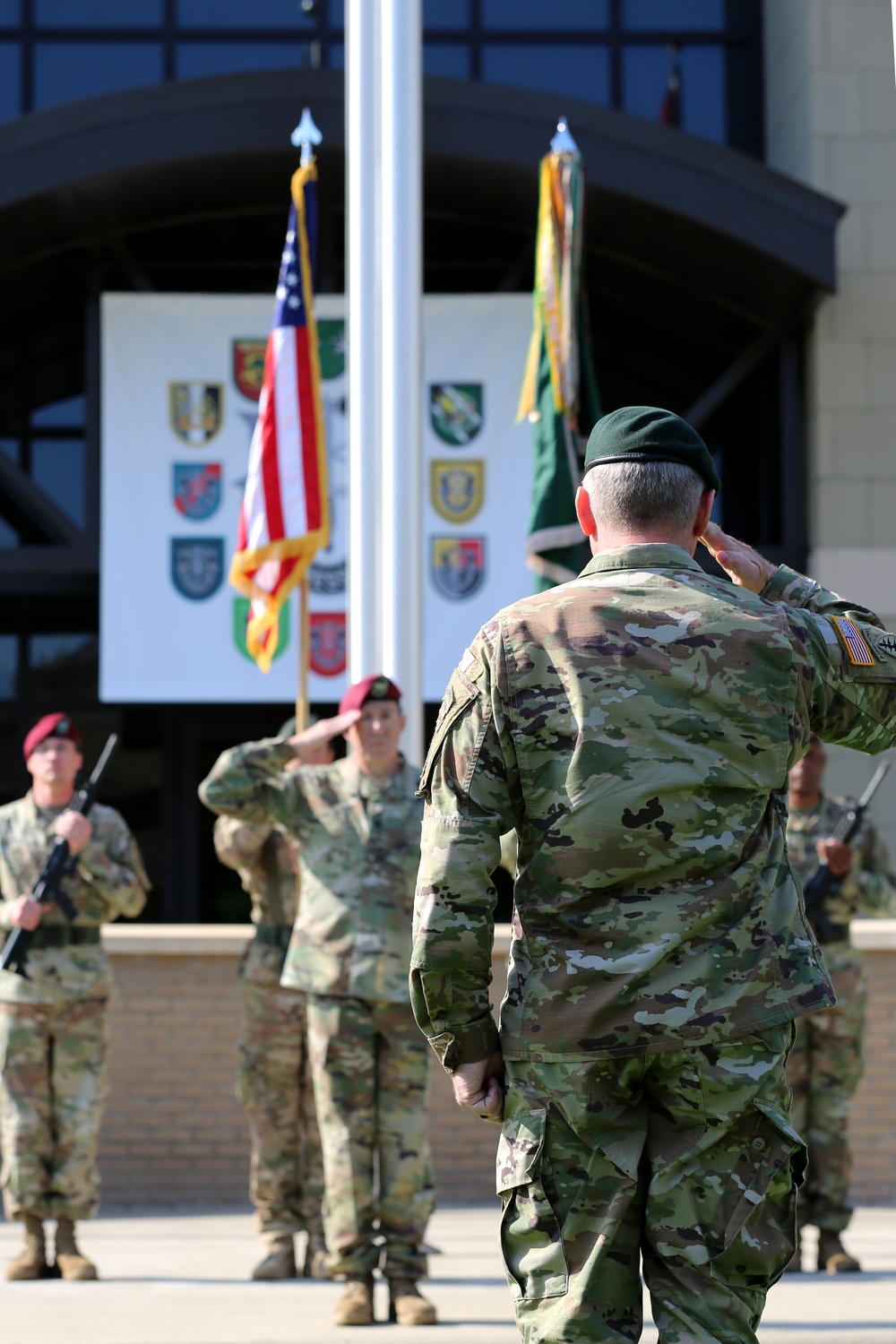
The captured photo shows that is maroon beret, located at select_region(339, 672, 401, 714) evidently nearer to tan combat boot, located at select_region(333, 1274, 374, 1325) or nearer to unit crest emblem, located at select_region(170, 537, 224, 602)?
tan combat boot, located at select_region(333, 1274, 374, 1325)

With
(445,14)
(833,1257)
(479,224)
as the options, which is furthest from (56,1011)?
(445,14)

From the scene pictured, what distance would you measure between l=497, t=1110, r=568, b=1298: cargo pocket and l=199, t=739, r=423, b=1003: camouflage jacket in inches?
116

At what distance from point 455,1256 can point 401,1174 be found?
1628 millimetres

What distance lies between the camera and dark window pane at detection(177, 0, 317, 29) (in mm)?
12398

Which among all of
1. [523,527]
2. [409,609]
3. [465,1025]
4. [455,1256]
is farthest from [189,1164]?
[465,1025]

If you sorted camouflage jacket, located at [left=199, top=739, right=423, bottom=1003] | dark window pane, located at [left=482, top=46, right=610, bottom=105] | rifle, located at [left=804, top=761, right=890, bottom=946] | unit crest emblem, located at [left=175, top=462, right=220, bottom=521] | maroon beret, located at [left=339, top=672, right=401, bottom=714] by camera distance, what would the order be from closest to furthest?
camouflage jacket, located at [left=199, top=739, right=423, bottom=1003] < maroon beret, located at [left=339, top=672, right=401, bottom=714] < rifle, located at [left=804, top=761, right=890, bottom=946] < unit crest emblem, located at [left=175, top=462, right=220, bottom=521] < dark window pane, located at [left=482, top=46, right=610, bottom=105]

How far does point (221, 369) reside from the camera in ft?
37.4

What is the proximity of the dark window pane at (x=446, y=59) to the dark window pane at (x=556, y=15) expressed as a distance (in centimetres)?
27

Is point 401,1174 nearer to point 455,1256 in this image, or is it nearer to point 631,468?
point 455,1256

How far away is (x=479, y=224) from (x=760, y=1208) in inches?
388

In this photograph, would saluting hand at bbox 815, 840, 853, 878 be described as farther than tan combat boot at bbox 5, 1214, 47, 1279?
Yes

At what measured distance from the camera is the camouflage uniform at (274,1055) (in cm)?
659

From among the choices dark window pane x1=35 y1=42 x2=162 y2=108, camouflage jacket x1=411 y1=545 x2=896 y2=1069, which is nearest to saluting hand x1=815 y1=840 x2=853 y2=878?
camouflage jacket x1=411 y1=545 x2=896 y2=1069

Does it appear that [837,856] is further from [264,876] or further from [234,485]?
[234,485]
